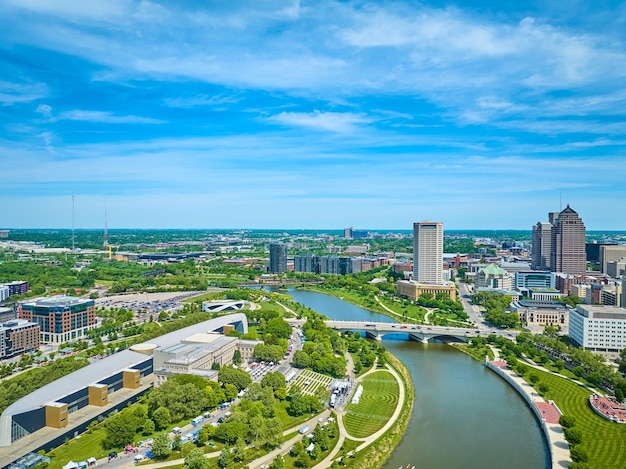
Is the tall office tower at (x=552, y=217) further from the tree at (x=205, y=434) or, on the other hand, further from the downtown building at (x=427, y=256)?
the tree at (x=205, y=434)

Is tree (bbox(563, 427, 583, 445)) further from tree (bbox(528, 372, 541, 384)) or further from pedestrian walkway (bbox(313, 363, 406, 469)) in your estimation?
tree (bbox(528, 372, 541, 384))

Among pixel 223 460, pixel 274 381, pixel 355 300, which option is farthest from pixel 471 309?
pixel 223 460

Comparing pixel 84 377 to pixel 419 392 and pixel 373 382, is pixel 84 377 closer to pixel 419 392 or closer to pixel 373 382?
pixel 373 382

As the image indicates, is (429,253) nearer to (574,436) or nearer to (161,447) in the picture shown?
(574,436)

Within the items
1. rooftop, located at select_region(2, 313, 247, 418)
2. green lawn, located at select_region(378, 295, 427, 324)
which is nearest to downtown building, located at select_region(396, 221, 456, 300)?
green lawn, located at select_region(378, 295, 427, 324)

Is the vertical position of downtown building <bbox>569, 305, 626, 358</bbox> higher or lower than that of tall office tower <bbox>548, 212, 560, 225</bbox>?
lower

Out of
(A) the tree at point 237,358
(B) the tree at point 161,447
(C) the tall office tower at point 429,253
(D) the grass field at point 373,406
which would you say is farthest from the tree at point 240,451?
(C) the tall office tower at point 429,253
